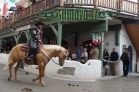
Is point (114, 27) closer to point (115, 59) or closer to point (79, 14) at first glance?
point (115, 59)

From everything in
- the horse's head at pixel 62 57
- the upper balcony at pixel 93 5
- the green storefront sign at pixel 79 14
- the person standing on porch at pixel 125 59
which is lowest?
the person standing on porch at pixel 125 59

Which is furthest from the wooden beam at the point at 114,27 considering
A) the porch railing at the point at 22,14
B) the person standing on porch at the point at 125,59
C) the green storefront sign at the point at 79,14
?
the porch railing at the point at 22,14

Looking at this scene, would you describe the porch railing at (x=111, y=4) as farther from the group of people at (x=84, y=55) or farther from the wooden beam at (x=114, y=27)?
the group of people at (x=84, y=55)

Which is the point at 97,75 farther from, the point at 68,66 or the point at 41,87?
the point at 41,87

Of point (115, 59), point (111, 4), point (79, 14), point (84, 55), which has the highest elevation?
point (111, 4)

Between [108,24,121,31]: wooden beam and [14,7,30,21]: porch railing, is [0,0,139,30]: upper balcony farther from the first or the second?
[108,24,121,31]: wooden beam

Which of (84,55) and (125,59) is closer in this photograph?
(84,55)

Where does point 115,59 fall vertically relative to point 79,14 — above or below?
below

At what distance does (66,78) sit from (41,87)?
279cm

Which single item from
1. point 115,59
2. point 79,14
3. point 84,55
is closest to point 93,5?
point 79,14

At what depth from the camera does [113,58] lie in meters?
13.6

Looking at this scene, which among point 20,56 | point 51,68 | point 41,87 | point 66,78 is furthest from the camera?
point 51,68

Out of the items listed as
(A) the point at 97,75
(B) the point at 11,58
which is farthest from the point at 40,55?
(A) the point at 97,75

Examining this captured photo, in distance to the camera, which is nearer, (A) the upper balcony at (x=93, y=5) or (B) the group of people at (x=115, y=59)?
(A) the upper balcony at (x=93, y=5)
